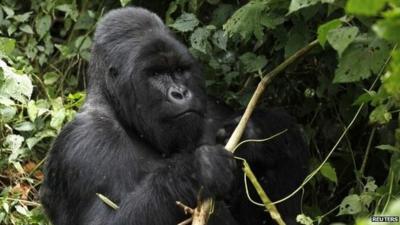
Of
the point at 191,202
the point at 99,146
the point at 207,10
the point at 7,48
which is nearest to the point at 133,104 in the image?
the point at 99,146

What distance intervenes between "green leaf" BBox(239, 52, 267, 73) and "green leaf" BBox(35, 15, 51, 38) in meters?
1.80

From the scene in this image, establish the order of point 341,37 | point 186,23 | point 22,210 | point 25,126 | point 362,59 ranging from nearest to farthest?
1. point 341,37
2. point 362,59
3. point 186,23
4. point 22,210
5. point 25,126

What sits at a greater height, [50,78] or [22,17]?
[22,17]

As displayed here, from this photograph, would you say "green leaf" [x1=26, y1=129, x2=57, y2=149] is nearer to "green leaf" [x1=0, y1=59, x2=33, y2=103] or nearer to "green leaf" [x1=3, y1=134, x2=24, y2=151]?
"green leaf" [x1=3, y1=134, x2=24, y2=151]

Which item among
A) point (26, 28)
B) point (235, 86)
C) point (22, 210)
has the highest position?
point (26, 28)

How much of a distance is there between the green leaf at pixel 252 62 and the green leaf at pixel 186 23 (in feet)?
1.15

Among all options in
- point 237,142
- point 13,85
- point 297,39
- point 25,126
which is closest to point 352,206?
point 237,142

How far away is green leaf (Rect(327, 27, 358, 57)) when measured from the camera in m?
2.92

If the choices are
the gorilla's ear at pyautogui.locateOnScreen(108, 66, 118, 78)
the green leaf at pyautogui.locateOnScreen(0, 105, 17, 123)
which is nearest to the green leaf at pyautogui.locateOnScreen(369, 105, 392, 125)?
the gorilla's ear at pyautogui.locateOnScreen(108, 66, 118, 78)

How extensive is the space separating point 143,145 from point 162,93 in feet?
1.16

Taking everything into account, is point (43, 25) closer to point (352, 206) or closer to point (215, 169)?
point (215, 169)

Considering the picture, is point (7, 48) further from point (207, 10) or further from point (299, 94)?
point (299, 94)

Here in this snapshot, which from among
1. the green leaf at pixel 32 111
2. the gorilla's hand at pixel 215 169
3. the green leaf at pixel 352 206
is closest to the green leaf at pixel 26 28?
the green leaf at pixel 32 111

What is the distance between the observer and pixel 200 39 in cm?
448
